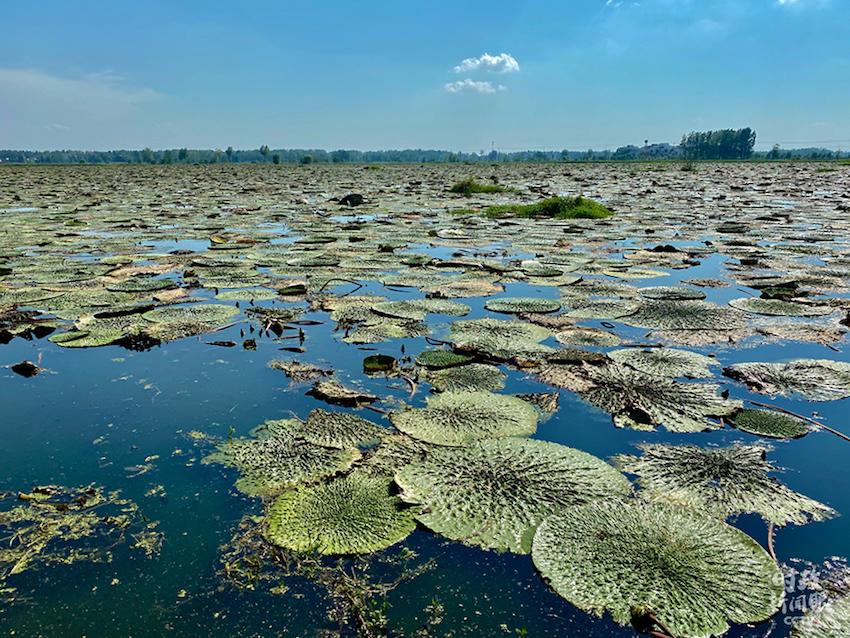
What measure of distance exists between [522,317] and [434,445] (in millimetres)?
1921

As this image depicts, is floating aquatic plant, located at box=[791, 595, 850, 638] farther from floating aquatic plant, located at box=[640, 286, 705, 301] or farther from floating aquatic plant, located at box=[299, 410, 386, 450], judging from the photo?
floating aquatic plant, located at box=[640, 286, 705, 301]

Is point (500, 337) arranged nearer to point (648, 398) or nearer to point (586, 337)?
point (586, 337)

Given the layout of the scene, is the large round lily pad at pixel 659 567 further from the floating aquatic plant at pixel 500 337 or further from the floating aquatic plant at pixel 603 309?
the floating aquatic plant at pixel 603 309

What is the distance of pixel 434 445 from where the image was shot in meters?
2.22

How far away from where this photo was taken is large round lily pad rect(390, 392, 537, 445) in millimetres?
2295

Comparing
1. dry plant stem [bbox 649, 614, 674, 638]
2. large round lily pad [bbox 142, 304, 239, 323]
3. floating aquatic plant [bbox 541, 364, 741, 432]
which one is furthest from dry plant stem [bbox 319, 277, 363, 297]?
dry plant stem [bbox 649, 614, 674, 638]

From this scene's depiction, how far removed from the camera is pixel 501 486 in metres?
1.92

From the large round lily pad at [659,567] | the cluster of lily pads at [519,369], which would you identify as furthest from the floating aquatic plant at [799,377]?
the large round lily pad at [659,567]

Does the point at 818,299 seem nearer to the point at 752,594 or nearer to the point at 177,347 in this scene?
the point at 752,594

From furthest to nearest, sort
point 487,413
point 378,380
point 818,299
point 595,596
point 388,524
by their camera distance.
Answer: point 818,299 < point 378,380 < point 487,413 < point 388,524 < point 595,596

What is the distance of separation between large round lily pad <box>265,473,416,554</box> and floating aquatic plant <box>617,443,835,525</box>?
0.84 m

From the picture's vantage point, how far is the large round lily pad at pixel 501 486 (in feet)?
5.64

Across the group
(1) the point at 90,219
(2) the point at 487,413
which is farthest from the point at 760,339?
(1) the point at 90,219

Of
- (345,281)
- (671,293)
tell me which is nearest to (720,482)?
(671,293)
